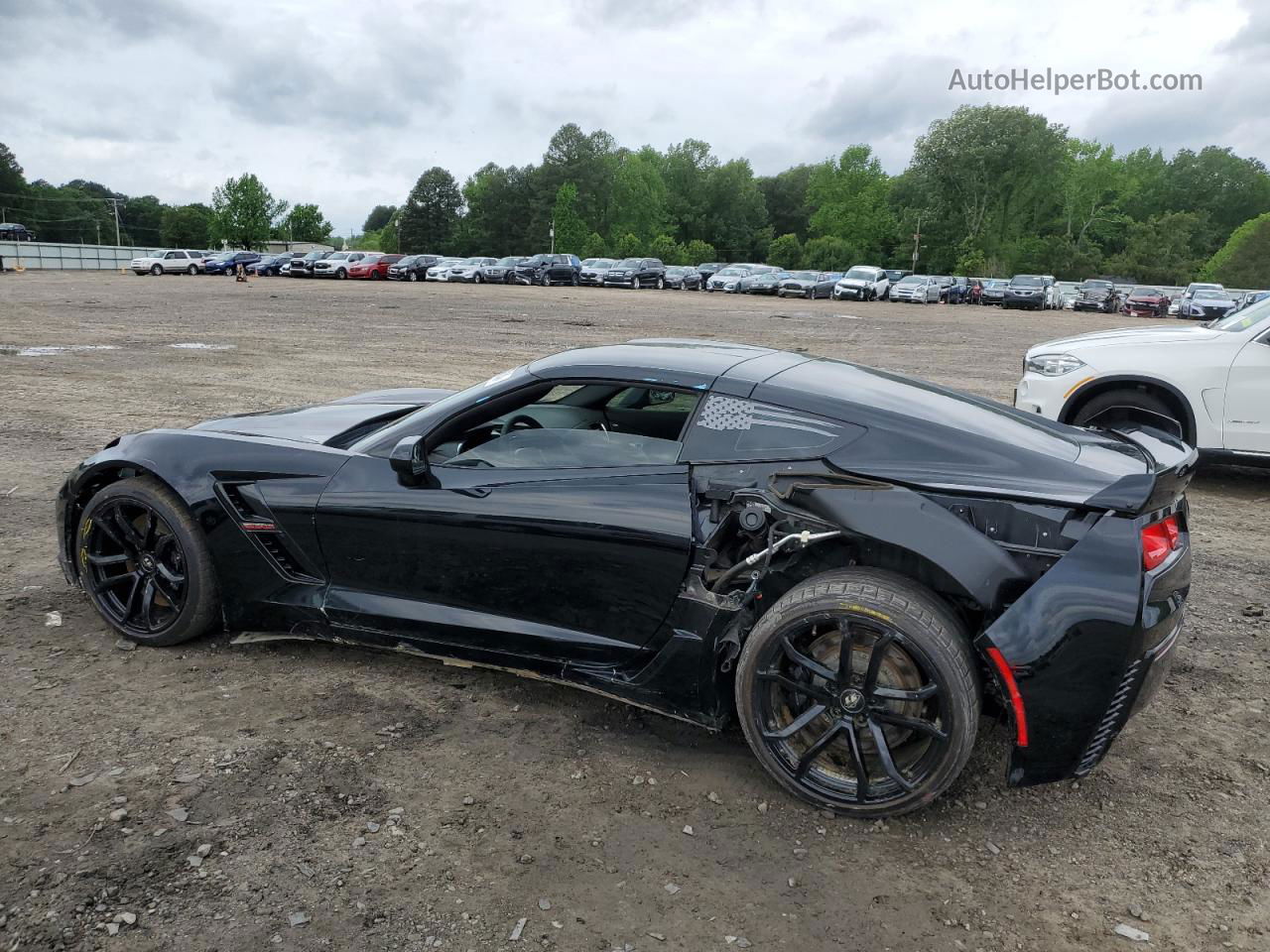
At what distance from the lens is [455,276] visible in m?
46.3

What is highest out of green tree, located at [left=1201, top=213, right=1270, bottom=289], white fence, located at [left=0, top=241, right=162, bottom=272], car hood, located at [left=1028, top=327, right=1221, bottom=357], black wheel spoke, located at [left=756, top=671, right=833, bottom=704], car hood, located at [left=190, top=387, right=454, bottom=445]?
green tree, located at [left=1201, top=213, right=1270, bottom=289]

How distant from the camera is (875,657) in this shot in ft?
9.05

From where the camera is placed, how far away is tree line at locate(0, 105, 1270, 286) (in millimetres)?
81625

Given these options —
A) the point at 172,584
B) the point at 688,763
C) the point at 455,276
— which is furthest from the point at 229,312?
the point at 455,276

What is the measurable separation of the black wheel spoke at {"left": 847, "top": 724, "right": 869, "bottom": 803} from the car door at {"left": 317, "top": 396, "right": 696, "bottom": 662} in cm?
70

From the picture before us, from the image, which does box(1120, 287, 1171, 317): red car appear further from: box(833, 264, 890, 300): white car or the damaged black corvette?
the damaged black corvette

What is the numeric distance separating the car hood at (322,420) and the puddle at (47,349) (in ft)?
35.4

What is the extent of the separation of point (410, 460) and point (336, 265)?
47557 mm

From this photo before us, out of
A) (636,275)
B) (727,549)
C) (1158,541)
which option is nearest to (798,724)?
(727,549)

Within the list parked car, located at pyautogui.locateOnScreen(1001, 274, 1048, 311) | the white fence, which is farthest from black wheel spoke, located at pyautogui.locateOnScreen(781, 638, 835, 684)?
the white fence

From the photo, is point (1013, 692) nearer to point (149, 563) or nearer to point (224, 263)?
point (149, 563)

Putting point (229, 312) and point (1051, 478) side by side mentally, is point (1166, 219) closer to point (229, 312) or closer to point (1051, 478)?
point (229, 312)

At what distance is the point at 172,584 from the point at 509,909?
2.17 meters

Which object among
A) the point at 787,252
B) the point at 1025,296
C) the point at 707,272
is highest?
the point at 787,252
